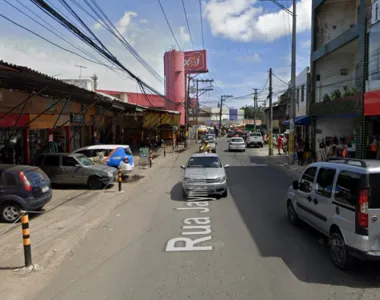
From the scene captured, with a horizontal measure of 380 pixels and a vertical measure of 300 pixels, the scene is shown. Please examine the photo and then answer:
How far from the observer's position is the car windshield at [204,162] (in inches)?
527

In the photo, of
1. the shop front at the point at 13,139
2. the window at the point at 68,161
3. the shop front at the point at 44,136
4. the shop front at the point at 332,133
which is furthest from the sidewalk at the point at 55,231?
the shop front at the point at 332,133

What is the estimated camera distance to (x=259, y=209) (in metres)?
10.4

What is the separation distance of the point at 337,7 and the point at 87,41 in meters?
18.9

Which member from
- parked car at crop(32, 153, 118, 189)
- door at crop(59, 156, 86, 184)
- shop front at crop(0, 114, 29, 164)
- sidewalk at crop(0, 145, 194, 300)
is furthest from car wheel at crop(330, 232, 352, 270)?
shop front at crop(0, 114, 29, 164)

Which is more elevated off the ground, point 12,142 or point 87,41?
point 87,41

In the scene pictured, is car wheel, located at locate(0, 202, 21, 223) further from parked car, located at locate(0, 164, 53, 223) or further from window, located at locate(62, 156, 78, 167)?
window, located at locate(62, 156, 78, 167)

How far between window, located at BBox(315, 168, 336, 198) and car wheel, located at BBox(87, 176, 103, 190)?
32.5 ft

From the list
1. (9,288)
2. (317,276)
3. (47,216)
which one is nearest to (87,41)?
(47,216)

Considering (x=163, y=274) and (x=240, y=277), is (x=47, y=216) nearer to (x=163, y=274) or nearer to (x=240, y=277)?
(x=163, y=274)

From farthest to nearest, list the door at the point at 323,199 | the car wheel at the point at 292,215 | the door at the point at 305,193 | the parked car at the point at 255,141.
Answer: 1. the parked car at the point at 255,141
2. the car wheel at the point at 292,215
3. the door at the point at 305,193
4. the door at the point at 323,199

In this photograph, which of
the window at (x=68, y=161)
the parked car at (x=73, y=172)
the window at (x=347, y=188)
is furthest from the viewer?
the window at (x=68, y=161)

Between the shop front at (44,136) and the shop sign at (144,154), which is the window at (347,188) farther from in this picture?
the shop sign at (144,154)

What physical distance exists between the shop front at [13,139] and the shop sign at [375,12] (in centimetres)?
1506

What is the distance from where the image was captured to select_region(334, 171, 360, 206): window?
214 inches
